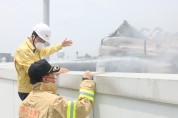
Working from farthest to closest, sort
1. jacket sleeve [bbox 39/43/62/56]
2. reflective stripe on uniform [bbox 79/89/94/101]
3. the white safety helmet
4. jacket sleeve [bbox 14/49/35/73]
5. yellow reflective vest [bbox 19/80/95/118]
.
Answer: jacket sleeve [bbox 39/43/62/56]
the white safety helmet
jacket sleeve [bbox 14/49/35/73]
reflective stripe on uniform [bbox 79/89/94/101]
yellow reflective vest [bbox 19/80/95/118]

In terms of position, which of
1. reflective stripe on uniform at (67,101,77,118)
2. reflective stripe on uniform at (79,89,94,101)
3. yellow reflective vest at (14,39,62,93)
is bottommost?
reflective stripe on uniform at (67,101,77,118)

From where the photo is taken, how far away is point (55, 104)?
9.20 ft

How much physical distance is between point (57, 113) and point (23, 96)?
126 centimetres

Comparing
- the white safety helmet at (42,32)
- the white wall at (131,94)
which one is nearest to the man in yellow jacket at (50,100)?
the white wall at (131,94)

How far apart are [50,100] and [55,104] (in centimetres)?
7

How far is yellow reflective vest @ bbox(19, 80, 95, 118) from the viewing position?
281 centimetres

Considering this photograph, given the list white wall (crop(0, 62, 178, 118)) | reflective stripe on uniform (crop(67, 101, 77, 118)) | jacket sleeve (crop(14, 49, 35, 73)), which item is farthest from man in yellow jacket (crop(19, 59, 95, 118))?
jacket sleeve (crop(14, 49, 35, 73))

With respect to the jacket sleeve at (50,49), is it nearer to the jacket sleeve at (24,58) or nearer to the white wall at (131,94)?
the jacket sleeve at (24,58)

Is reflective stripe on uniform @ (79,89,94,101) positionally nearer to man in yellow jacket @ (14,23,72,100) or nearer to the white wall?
the white wall

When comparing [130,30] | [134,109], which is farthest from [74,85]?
[130,30]

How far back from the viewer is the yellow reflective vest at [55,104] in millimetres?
2812

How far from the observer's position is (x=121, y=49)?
4910 mm

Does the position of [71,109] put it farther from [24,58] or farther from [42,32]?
[42,32]

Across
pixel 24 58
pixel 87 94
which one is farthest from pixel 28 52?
pixel 87 94
